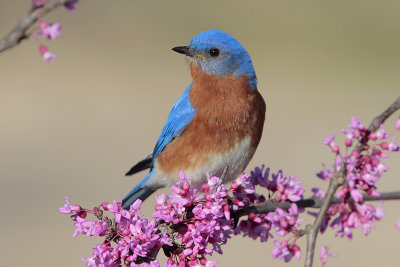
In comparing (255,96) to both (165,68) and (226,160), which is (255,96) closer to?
(226,160)

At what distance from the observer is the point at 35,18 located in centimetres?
185

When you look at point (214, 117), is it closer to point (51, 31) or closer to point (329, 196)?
point (329, 196)

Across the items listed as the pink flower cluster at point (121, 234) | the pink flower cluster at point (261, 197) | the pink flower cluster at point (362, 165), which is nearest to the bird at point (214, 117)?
the pink flower cluster at point (261, 197)

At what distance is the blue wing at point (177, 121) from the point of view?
4.84 metres

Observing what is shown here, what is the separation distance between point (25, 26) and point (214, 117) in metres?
2.89

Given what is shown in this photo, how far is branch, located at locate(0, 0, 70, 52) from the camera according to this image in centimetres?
180

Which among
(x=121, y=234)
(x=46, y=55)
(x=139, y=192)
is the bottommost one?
(x=121, y=234)

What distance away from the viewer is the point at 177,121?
4.92m

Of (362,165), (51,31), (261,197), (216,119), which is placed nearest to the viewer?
(51,31)

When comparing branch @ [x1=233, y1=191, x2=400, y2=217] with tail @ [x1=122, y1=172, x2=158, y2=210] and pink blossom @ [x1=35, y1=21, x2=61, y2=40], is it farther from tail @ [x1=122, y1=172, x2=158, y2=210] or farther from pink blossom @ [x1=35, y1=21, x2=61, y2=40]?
tail @ [x1=122, y1=172, x2=158, y2=210]

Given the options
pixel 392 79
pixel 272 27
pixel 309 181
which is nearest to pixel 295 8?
pixel 272 27

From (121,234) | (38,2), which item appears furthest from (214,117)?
(38,2)

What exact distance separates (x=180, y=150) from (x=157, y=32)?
17.2 meters

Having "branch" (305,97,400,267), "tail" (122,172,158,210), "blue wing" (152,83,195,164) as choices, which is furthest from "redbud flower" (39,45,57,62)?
"tail" (122,172,158,210)
